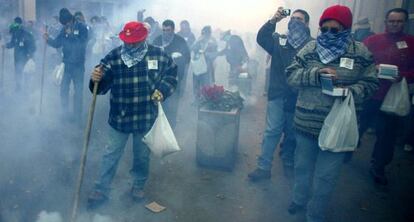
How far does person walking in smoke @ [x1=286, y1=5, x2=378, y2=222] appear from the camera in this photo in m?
3.34

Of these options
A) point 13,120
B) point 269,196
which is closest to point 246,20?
point 13,120

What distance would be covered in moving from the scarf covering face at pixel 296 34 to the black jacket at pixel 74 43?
13.8ft

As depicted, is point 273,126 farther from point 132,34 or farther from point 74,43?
point 74,43

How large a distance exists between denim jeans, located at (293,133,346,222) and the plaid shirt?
5.10 ft

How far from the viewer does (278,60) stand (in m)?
4.77

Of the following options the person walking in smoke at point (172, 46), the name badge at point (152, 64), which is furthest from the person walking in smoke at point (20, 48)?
the name badge at point (152, 64)

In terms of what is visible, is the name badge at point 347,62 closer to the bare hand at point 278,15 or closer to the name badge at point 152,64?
the bare hand at point 278,15

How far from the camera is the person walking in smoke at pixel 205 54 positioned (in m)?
9.16

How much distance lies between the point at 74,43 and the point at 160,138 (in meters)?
4.13

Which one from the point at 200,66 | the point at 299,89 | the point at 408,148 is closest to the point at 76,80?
Answer: the point at 200,66

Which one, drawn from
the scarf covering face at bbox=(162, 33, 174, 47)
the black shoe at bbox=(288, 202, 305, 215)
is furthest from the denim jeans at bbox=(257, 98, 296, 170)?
the scarf covering face at bbox=(162, 33, 174, 47)

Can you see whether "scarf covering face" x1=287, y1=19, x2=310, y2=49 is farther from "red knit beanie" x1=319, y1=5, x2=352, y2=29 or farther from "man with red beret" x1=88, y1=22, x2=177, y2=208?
"man with red beret" x1=88, y1=22, x2=177, y2=208

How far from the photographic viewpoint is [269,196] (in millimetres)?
4680

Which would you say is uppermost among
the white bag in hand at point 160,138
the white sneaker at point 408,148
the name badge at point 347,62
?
the name badge at point 347,62
